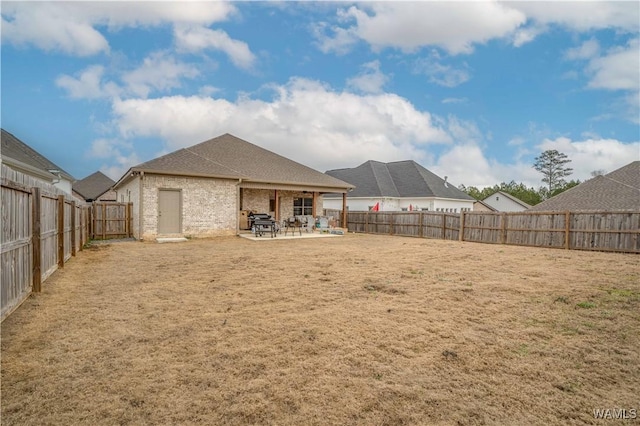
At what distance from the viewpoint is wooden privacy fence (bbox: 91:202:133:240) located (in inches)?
628

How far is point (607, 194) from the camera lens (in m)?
21.0

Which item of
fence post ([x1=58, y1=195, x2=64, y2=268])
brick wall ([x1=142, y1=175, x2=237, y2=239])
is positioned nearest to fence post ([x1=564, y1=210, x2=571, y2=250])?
brick wall ([x1=142, y1=175, x2=237, y2=239])

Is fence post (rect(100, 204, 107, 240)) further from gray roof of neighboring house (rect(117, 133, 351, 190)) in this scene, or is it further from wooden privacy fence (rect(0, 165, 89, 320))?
wooden privacy fence (rect(0, 165, 89, 320))

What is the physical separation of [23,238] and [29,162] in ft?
51.9

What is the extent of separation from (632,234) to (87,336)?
54.8 ft

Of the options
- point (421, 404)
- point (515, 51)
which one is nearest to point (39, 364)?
point (421, 404)

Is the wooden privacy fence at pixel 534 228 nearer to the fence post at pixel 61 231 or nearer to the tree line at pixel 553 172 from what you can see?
the fence post at pixel 61 231

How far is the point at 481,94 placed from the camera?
Answer: 2122 centimetres

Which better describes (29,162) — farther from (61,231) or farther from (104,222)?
(61,231)

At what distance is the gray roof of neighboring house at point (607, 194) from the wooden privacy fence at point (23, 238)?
84.1 ft

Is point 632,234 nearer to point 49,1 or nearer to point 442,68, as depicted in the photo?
point 442,68

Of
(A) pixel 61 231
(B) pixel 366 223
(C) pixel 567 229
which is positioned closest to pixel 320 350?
(A) pixel 61 231

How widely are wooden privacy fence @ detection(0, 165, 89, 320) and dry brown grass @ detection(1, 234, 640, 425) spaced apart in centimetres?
32

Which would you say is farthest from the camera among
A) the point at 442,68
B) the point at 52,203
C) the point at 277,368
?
the point at 442,68
